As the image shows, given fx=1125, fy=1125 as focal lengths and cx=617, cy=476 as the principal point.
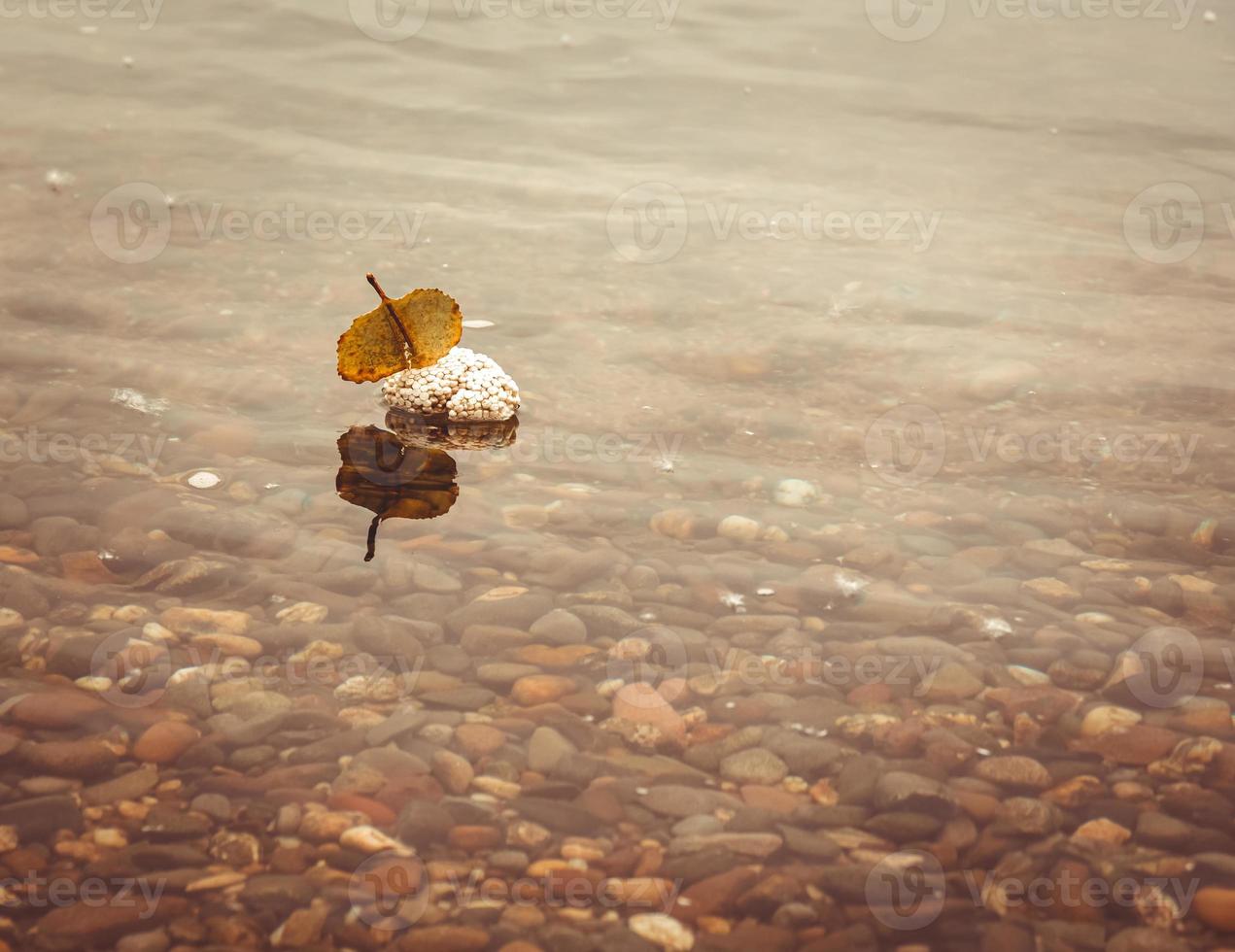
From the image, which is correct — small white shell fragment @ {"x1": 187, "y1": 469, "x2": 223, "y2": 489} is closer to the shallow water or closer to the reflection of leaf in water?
the shallow water

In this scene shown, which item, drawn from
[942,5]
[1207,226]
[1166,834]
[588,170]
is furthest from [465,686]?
[942,5]

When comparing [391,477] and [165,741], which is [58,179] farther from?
[165,741]

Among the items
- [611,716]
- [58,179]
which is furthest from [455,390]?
[58,179]

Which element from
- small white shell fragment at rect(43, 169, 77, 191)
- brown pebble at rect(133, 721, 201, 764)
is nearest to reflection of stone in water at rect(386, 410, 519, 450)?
brown pebble at rect(133, 721, 201, 764)

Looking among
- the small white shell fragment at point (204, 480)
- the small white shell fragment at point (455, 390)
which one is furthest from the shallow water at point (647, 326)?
the small white shell fragment at point (455, 390)

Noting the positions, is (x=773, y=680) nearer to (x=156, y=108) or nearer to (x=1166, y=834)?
(x=1166, y=834)

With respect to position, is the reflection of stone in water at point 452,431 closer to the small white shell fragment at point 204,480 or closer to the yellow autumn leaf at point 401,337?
the yellow autumn leaf at point 401,337
